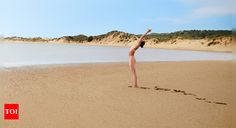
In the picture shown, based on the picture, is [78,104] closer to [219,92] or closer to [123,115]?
[123,115]

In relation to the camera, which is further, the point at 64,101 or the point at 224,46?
the point at 224,46

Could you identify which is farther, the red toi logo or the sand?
the red toi logo

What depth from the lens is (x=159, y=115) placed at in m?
7.41

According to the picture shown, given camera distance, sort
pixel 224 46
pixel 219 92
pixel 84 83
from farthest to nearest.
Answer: pixel 224 46, pixel 84 83, pixel 219 92

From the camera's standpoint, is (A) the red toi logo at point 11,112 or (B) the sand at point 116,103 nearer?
(B) the sand at point 116,103

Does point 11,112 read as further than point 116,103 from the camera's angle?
No

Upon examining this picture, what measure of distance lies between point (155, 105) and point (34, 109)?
2.85 metres

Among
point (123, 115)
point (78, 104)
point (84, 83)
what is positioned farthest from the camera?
point (84, 83)

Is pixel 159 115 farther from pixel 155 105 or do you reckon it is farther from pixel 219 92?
pixel 219 92

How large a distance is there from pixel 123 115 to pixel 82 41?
420 feet

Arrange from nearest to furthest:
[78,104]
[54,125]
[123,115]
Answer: [54,125] < [123,115] < [78,104]

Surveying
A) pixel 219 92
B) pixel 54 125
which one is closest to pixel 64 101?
pixel 54 125

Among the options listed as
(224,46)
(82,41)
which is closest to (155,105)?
(224,46)

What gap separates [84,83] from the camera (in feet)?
39.1
